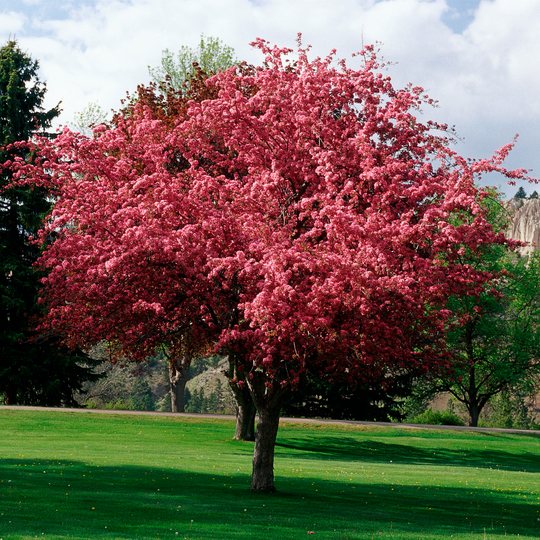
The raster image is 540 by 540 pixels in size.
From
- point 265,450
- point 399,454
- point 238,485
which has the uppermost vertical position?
point 265,450

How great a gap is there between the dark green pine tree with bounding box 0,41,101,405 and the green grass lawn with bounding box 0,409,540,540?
624 cm

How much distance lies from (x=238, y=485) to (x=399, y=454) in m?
13.8

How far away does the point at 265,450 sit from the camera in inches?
577

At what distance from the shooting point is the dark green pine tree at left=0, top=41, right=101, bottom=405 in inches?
1411

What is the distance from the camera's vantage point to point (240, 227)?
1302 cm

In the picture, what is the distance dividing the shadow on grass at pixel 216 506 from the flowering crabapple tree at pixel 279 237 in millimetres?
1895

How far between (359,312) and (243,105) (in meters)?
5.85

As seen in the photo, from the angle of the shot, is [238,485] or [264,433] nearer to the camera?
[264,433]

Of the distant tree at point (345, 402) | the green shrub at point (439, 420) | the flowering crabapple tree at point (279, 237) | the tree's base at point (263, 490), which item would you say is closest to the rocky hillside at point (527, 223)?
the green shrub at point (439, 420)

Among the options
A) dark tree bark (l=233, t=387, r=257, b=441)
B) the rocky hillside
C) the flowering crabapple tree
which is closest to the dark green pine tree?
dark tree bark (l=233, t=387, r=257, b=441)

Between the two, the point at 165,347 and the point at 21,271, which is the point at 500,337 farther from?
the point at 21,271

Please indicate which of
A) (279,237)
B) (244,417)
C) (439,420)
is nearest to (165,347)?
(244,417)

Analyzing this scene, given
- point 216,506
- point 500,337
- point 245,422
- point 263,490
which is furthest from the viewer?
point 500,337

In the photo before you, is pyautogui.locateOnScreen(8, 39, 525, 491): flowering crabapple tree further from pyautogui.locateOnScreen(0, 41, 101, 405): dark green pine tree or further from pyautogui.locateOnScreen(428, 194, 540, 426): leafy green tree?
pyautogui.locateOnScreen(428, 194, 540, 426): leafy green tree
